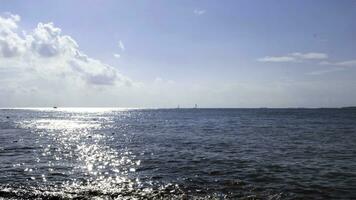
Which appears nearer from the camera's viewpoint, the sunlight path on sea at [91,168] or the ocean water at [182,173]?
the ocean water at [182,173]

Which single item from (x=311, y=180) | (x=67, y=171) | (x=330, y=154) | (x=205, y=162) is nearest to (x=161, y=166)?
(x=205, y=162)

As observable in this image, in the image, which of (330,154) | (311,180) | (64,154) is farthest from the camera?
(64,154)

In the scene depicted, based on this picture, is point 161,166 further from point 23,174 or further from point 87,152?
point 87,152

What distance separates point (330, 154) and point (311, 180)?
46.0ft

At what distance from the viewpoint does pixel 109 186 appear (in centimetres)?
2528

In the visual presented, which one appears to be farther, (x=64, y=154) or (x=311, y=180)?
(x=64, y=154)

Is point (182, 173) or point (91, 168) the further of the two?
point (91, 168)

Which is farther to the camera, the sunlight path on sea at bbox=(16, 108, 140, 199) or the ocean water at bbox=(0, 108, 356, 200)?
the sunlight path on sea at bbox=(16, 108, 140, 199)

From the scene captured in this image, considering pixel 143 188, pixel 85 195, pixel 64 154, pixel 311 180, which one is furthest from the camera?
pixel 64 154

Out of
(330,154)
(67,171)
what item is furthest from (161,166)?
(330,154)

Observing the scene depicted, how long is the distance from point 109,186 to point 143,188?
237 centimetres

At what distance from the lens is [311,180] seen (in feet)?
86.9

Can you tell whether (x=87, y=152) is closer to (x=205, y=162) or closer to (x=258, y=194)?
(x=205, y=162)

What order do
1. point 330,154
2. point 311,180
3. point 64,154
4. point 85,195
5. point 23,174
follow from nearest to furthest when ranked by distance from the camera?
1. point 85,195
2. point 311,180
3. point 23,174
4. point 330,154
5. point 64,154
